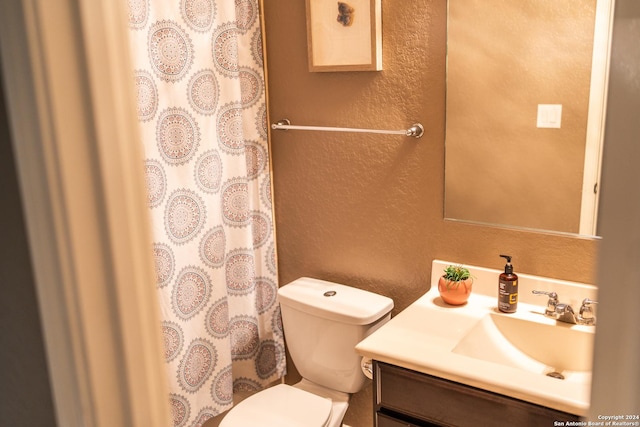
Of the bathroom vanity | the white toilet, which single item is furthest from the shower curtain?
the bathroom vanity

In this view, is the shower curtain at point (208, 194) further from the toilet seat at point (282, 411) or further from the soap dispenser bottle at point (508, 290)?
the soap dispenser bottle at point (508, 290)

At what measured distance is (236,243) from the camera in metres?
2.39

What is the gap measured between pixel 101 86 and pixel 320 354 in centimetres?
185

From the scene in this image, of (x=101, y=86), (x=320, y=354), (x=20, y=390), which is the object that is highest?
(x=101, y=86)

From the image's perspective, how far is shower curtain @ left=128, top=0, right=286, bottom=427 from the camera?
2016 mm

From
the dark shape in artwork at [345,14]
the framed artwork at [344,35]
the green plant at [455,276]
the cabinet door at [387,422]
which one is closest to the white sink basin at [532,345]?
the green plant at [455,276]

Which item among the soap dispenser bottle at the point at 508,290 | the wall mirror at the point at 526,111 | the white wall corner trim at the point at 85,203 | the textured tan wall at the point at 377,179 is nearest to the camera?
the white wall corner trim at the point at 85,203

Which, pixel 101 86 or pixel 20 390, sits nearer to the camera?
pixel 101 86

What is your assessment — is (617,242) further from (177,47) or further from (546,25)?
(177,47)

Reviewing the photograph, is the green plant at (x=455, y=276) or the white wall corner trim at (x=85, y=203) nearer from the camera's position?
the white wall corner trim at (x=85, y=203)

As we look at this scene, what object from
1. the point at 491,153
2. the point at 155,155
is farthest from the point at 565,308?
the point at 155,155

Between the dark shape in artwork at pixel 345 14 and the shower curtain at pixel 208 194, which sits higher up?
the dark shape in artwork at pixel 345 14

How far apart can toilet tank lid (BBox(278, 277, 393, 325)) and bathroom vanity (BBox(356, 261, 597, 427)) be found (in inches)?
6.9

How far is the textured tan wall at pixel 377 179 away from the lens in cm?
198
